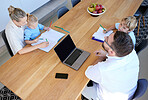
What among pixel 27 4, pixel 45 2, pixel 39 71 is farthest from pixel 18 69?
pixel 45 2

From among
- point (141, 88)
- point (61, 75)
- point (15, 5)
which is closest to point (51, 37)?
point (61, 75)

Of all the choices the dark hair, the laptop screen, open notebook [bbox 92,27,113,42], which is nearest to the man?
the dark hair

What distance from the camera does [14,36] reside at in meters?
1.60

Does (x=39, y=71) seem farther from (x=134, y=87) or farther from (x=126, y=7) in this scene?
(x=126, y=7)

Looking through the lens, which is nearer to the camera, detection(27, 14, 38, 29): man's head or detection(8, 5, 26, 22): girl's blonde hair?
detection(8, 5, 26, 22): girl's blonde hair

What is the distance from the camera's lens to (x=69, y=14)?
2279 millimetres

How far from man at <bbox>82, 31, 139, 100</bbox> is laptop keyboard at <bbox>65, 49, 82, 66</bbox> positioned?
302mm

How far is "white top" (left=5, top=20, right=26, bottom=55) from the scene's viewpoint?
1576 mm

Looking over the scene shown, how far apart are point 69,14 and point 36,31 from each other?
Answer: 723 mm

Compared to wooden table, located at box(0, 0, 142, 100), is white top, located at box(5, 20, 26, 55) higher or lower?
higher

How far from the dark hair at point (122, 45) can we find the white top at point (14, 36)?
121 cm

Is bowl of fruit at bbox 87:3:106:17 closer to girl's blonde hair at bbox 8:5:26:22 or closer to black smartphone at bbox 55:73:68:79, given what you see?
girl's blonde hair at bbox 8:5:26:22

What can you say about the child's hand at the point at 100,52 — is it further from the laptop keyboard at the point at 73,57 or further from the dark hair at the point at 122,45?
the dark hair at the point at 122,45

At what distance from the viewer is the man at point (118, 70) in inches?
42.1
